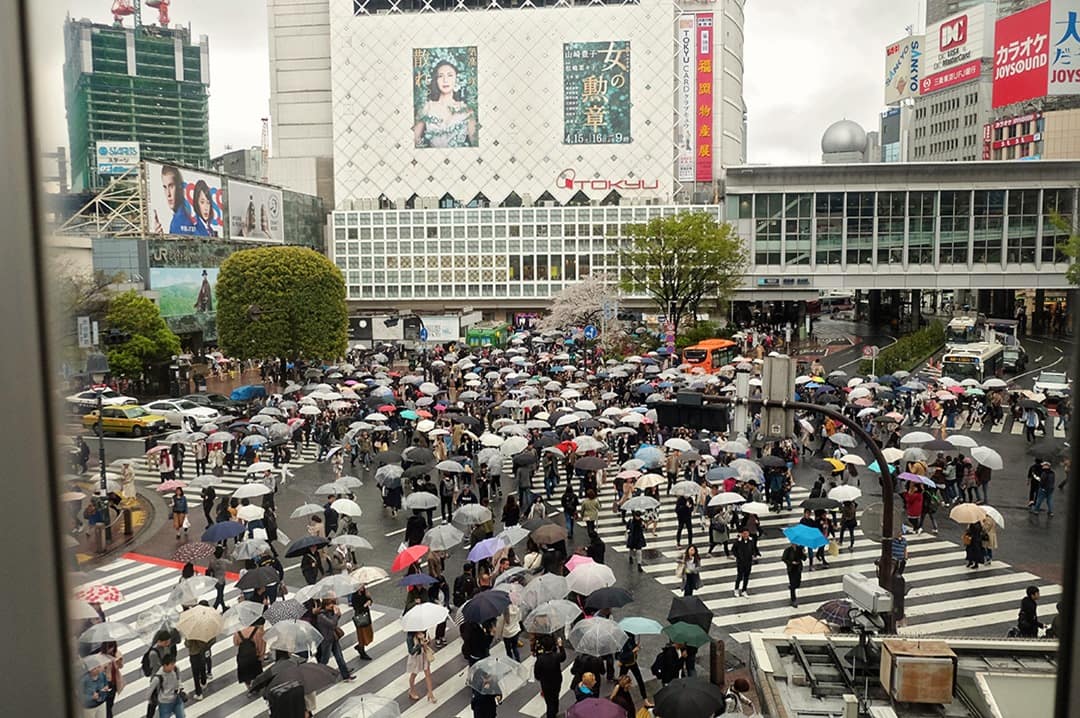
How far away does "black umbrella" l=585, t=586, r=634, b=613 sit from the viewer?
38.1 ft

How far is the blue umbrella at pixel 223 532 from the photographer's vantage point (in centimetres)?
1473

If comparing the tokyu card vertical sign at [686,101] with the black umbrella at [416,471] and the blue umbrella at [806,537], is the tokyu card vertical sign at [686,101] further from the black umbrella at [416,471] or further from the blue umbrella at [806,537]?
the blue umbrella at [806,537]

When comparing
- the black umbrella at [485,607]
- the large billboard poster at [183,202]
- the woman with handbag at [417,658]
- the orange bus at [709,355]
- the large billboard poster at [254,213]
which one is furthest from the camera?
the large billboard poster at [254,213]

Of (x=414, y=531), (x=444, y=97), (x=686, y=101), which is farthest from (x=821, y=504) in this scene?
(x=444, y=97)

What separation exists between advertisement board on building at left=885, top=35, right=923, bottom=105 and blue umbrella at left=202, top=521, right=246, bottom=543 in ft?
346

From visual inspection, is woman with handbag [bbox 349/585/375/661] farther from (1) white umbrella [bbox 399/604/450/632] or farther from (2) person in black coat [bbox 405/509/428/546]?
(2) person in black coat [bbox 405/509/428/546]

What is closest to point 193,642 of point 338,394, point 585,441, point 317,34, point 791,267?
point 585,441

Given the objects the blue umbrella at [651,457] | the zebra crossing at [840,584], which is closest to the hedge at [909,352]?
the blue umbrella at [651,457]

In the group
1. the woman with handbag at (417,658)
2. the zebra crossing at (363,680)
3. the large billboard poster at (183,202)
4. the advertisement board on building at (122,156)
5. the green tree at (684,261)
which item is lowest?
the zebra crossing at (363,680)

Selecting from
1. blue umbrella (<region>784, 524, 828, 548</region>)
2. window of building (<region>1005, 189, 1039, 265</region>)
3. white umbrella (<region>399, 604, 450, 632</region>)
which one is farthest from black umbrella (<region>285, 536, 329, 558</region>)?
window of building (<region>1005, 189, 1039, 265</region>)

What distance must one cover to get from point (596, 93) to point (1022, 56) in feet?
110

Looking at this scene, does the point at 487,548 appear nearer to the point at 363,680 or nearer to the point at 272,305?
the point at 363,680

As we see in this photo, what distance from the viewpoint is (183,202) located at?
48.3 m

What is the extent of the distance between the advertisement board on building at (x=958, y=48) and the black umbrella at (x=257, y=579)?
97.1 metres
